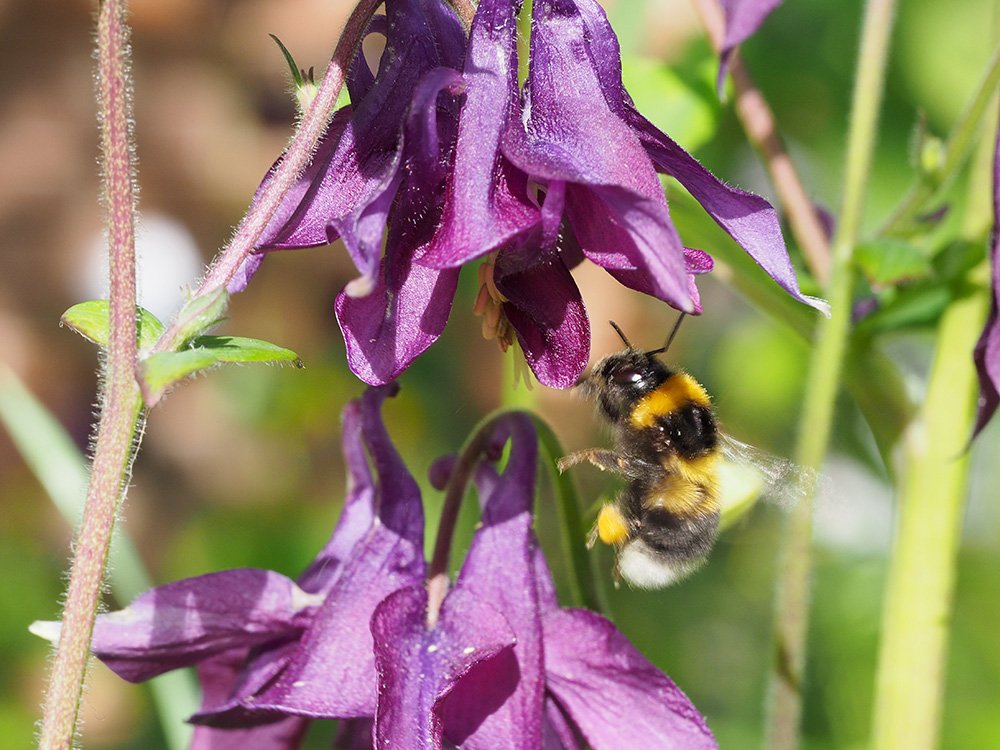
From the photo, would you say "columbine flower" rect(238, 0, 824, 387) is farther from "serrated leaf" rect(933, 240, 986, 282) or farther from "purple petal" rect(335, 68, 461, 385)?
"serrated leaf" rect(933, 240, 986, 282)

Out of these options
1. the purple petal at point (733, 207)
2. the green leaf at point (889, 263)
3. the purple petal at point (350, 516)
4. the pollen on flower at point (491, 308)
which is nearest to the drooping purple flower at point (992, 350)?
the green leaf at point (889, 263)

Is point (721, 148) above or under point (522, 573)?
above

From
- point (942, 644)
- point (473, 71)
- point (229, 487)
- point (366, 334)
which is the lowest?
point (229, 487)

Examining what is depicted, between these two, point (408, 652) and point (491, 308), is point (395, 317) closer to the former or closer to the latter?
point (491, 308)

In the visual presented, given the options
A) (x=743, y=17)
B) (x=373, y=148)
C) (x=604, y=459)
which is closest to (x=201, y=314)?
(x=373, y=148)

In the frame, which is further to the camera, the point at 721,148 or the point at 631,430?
the point at 721,148

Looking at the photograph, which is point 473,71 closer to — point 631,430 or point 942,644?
point 631,430

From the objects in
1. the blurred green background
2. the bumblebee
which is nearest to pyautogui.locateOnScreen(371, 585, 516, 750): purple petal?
the bumblebee

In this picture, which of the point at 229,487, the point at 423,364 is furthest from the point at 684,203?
the point at 229,487
